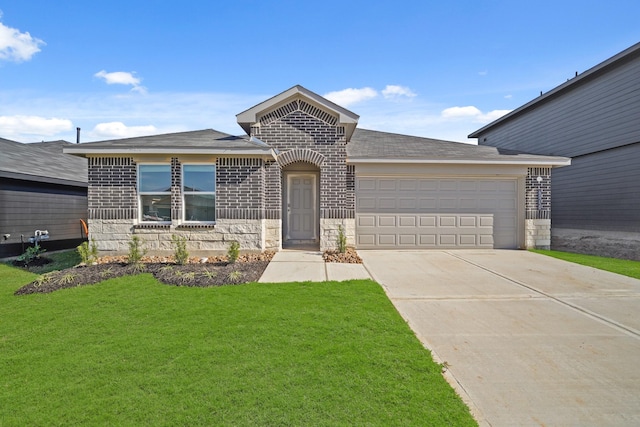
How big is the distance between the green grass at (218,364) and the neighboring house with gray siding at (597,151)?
42.4 ft

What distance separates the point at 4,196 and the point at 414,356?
40.4 ft

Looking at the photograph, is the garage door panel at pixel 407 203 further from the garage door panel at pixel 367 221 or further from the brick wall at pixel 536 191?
the brick wall at pixel 536 191

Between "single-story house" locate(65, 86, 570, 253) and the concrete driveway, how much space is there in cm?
300

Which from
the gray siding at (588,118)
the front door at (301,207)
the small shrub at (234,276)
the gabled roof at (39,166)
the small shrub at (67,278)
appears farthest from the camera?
the gray siding at (588,118)

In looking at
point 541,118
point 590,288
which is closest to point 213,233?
point 590,288

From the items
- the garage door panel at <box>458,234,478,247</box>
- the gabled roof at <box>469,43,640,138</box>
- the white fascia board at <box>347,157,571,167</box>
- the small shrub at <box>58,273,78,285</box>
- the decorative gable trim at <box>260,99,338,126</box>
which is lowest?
the small shrub at <box>58,273,78,285</box>

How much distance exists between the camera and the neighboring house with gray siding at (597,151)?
38.4 feet

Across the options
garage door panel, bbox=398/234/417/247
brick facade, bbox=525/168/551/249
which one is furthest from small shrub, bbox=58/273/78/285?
brick facade, bbox=525/168/551/249

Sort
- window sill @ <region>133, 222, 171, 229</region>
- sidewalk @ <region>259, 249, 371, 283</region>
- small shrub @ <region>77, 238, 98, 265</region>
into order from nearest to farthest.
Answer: sidewalk @ <region>259, 249, 371, 283</region>, small shrub @ <region>77, 238, 98, 265</region>, window sill @ <region>133, 222, 171, 229</region>

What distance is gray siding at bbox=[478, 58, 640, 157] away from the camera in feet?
38.9

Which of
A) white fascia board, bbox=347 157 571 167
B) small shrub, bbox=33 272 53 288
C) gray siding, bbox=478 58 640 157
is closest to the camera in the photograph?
small shrub, bbox=33 272 53 288

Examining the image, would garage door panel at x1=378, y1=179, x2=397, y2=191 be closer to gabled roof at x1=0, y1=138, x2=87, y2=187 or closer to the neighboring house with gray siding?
gabled roof at x1=0, y1=138, x2=87, y2=187

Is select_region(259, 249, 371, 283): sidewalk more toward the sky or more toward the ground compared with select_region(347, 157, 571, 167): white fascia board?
more toward the ground

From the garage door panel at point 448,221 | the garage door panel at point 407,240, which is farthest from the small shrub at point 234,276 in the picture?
the garage door panel at point 448,221
